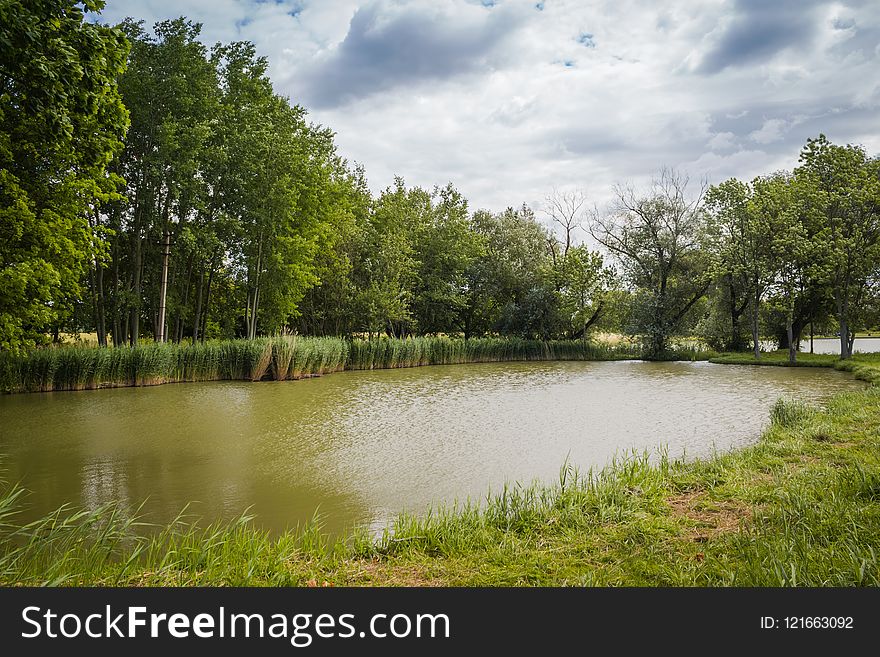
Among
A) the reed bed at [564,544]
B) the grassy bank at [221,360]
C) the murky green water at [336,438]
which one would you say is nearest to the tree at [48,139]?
the grassy bank at [221,360]

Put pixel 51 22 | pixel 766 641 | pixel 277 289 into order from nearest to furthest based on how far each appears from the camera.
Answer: pixel 766 641 < pixel 51 22 < pixel 277 289

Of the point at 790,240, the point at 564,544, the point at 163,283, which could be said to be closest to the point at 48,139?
the point at 564,544

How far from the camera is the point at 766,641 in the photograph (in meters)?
2.21

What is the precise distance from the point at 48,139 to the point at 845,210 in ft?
80.9

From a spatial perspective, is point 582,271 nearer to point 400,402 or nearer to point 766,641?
point 400,402

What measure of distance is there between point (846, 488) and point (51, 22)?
8.50 metres

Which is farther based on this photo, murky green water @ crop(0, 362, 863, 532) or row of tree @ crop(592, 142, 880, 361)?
row of tree @ crop(592, 142, 880, 361)

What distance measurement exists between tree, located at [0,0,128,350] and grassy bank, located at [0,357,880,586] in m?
4.38

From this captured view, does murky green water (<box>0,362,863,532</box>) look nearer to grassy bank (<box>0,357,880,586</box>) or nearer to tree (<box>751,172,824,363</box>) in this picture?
grassy bank (<box>0,357,880,586</box>)

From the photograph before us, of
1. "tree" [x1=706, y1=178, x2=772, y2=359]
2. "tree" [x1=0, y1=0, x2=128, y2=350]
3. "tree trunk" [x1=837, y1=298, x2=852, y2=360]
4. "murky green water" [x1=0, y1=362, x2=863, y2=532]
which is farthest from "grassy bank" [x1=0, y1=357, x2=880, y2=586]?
"tree" [x1=706, y1=178, x2=772, y2=359]

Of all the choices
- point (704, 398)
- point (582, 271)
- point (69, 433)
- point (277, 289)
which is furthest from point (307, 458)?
point (582, 271)

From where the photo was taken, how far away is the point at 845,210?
20641 mm

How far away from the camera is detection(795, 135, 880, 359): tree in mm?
19797

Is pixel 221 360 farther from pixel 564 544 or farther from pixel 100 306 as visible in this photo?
pixel 564 544
